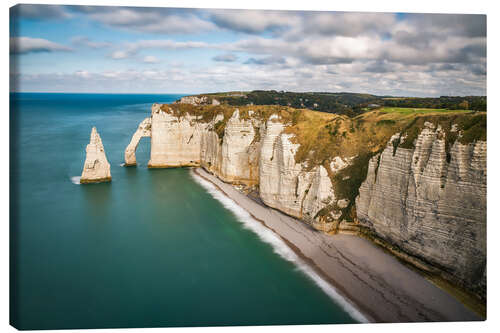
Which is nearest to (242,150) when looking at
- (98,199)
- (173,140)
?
(173,140)

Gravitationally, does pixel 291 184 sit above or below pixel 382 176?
below

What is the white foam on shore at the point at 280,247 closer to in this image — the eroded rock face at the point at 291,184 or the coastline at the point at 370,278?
the coastline at the point at 370,278

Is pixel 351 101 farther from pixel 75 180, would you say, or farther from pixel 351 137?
pixel 75 180

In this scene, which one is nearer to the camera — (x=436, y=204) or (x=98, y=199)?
(x=436, y=204)

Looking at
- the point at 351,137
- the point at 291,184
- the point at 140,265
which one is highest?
the point at 351,137

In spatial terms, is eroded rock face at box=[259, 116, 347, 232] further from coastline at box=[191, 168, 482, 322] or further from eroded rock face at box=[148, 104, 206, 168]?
eroded rock face at box=[148, 104, 206, 168]

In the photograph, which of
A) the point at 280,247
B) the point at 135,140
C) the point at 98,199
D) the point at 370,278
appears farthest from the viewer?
the point at 135,140

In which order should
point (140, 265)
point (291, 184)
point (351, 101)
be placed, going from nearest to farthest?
point (140, 265) → point (291, 184) → point (351, 101)
